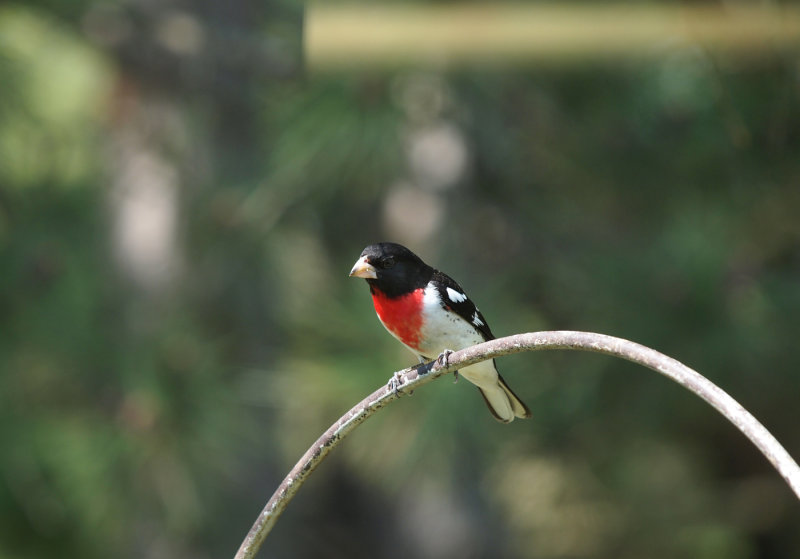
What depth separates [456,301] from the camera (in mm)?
2189

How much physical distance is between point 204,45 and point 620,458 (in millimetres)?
2928

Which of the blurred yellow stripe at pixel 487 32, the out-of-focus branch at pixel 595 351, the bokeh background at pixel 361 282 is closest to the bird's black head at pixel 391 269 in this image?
the out-of-focus branch at pixel 595 351

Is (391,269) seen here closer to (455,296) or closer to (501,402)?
(455,296)

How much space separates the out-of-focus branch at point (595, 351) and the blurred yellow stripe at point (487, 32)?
2751 millimetres

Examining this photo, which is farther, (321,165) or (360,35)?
(321,165)

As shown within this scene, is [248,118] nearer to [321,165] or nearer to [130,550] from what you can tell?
[321,165]

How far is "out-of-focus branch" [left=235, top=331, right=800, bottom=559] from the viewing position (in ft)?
3.10

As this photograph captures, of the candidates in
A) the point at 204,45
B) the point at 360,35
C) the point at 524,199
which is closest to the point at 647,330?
the point at 524,199

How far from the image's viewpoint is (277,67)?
4641 mm

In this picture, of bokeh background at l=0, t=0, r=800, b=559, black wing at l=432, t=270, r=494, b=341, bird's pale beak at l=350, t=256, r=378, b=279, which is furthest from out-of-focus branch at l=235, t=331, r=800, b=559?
bokeh background at l=0, t=0, r=800, b=559

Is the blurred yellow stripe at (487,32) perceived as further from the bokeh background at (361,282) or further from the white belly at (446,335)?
the white belly at (446,335)

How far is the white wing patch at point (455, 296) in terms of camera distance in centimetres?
218

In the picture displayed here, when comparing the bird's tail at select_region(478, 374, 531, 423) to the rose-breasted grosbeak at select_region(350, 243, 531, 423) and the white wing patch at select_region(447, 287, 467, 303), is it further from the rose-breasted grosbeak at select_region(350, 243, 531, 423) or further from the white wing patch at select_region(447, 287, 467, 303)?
the white wing patch at select_region(447, 287, 467, 303)

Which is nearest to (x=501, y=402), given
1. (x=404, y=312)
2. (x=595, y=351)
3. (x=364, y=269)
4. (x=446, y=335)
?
(x=446, y=335)
